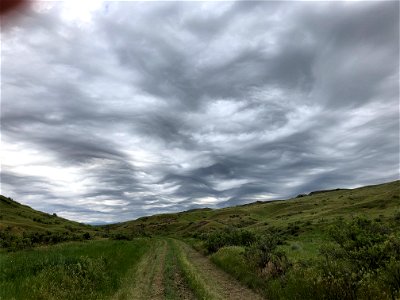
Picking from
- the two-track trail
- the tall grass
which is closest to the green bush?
the two-track trail

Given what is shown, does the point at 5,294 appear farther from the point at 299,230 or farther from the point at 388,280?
the point at 299,230

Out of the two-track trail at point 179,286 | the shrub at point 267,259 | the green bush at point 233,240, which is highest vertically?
the green bush at point 233,240

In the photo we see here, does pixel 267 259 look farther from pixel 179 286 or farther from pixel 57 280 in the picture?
pixel 57 280

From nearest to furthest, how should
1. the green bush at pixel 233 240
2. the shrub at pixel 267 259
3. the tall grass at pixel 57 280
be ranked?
1. the tall grass at pixel 57 280
2. the shrub at pixel 267 259
3. the green bush at pixel 233 240

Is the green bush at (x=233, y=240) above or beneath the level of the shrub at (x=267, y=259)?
above

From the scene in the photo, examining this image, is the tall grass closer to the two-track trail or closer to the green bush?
the two-track trail

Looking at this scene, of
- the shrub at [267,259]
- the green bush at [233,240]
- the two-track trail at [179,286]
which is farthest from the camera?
the green bush at [233,240]

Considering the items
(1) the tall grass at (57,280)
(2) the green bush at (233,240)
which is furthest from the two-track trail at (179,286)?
(2) the green bush at (233,240)

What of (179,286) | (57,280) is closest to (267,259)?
(179,286)

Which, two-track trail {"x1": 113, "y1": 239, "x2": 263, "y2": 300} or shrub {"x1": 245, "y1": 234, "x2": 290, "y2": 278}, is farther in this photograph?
shrub {"x1": 245, "y1": 234, "x2": 290, "y2": 278}

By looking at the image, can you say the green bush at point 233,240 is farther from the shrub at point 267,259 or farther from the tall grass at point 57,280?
the tall grass at point 57,280

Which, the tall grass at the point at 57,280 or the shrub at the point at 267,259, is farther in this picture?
the shrub at the point at 267,259

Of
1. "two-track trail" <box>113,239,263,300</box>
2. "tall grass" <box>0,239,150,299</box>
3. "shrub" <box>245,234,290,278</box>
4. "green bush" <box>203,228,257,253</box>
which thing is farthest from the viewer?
"green bush" <box>203,228,257,253</box>

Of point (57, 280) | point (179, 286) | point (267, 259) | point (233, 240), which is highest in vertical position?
point (233, 240)
